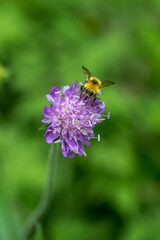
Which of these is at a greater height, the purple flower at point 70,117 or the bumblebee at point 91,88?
the bumblebee at point 91,88

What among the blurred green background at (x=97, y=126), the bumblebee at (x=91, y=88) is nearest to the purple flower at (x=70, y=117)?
the bumblebee at (x=91, y=88)

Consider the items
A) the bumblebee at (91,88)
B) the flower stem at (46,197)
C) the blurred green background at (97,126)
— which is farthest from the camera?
the blurred green background at (97,126)

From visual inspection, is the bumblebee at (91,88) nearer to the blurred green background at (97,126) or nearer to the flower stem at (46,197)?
the flower stem at (46,197)

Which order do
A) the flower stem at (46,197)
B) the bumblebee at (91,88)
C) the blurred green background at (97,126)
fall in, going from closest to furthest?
the bumblebee at (91,88) → the flower stem at (46,197) → the blurred green background at (97,126)

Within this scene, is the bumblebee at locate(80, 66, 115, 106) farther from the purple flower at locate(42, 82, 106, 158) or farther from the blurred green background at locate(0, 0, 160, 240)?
the blurred green background at locate(0, 0, 160, 240)

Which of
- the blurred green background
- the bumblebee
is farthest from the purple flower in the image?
the blurred green background

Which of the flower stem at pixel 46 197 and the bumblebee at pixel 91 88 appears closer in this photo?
the bumblebee at pixel 91 88

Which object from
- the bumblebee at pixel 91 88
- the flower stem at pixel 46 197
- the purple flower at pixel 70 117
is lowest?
the flower stem at pixel 46 197
